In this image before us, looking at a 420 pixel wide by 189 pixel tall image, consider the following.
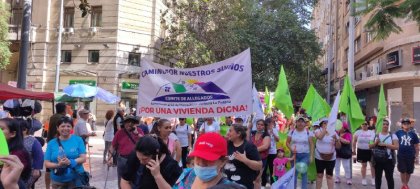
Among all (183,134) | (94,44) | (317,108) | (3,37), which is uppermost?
(3,37)

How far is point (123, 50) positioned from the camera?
28.7 m

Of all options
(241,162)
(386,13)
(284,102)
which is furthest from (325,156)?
(241,162)

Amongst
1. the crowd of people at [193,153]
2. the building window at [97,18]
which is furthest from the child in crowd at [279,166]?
the building window at [97,18]

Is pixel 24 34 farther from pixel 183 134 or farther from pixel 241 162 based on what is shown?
pixel 241 162

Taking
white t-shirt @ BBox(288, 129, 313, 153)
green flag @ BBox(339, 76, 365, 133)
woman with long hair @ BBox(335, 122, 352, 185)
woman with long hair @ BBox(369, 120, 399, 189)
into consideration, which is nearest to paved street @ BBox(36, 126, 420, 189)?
woman with long hair @ BBox(335, 122, 352, 185)

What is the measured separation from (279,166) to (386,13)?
3732 mm

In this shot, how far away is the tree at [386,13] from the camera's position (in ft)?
22.0

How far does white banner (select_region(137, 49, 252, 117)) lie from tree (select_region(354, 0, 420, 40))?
2084 mm

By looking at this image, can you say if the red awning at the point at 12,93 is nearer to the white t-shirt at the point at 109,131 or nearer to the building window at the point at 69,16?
the white t-shirt at the point at 109,131

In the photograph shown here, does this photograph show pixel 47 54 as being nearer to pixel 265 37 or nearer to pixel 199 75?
pixel 265 37

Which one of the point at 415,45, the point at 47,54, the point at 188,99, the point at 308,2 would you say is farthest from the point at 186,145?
the point at 308,2

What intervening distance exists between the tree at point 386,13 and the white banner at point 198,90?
6.84ft

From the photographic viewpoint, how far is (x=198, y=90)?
689cm

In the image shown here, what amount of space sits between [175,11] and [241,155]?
985 inches
